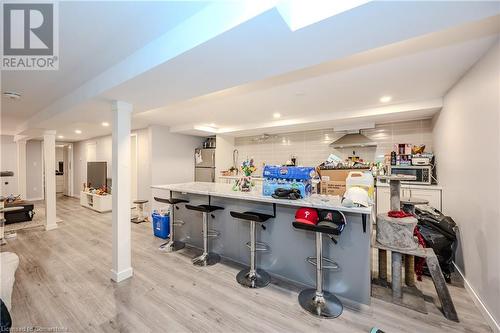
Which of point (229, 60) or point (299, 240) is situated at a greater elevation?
point (229, 60)

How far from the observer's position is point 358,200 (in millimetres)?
2004

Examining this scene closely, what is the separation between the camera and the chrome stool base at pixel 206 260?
111 inches

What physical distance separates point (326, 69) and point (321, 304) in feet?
7.82

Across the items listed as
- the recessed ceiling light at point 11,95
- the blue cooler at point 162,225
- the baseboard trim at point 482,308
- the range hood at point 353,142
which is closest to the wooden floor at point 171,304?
the baseboard trim at point 482,308

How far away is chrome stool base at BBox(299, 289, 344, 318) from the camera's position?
190 cm

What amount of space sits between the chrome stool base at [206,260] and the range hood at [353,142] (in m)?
3.38

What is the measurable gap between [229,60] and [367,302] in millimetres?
2524

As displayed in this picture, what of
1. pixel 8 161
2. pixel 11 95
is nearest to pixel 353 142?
pixel 11 95

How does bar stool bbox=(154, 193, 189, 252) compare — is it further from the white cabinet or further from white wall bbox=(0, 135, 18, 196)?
white wall bbox=(0, 135, 18, 196)

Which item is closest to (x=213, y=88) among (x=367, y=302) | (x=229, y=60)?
(x=229, y=60)

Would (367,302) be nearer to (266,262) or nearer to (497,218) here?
(266,262)

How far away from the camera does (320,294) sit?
2.04m

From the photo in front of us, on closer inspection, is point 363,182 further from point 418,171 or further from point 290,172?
point 418,171

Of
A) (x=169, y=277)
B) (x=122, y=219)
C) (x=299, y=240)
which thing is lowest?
(x=169, y=277)
